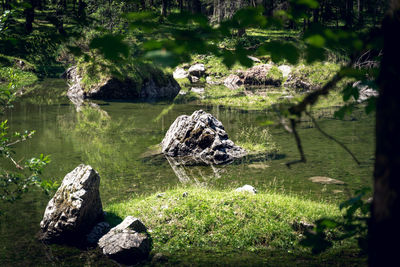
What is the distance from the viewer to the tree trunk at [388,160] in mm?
1858

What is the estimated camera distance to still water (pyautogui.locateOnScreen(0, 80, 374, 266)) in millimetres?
9453

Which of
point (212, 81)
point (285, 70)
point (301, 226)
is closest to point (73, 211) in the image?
point (301, 226)

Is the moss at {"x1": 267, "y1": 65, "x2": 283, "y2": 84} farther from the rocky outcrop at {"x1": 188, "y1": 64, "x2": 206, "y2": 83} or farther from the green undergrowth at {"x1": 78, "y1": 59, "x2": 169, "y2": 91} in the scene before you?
the green undergrowth at {"x1": 78, "y1": 59, "x2": 169, "y2": 91}

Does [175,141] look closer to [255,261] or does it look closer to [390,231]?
[255,261]

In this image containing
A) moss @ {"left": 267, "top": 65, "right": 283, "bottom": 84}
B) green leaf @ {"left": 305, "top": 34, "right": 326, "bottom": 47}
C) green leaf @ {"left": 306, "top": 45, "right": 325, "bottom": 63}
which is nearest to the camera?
green leaf @ {"left": 305, "top": 34, "right": 326, "bottom": 47}

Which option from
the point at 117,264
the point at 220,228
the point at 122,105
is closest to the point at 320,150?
the point at 220,228

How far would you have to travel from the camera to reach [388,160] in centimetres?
187

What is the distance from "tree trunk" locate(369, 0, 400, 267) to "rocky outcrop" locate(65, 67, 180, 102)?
1042 inches

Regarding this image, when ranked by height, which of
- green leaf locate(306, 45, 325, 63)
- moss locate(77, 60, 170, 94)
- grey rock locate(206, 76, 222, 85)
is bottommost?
grey rock locate(206, 76, 222, 85)

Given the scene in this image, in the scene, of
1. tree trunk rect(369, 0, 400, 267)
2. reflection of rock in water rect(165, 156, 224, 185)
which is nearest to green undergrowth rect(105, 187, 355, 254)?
reflection of rock in water rect(165, 156, 224, 185)

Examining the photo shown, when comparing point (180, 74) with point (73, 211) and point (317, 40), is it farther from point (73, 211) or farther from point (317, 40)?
point (317, 40)

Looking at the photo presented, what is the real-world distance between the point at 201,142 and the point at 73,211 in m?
7.53

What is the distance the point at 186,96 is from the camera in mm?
30328

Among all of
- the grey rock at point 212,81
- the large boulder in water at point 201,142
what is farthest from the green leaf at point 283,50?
the grey rock at point 212,81
